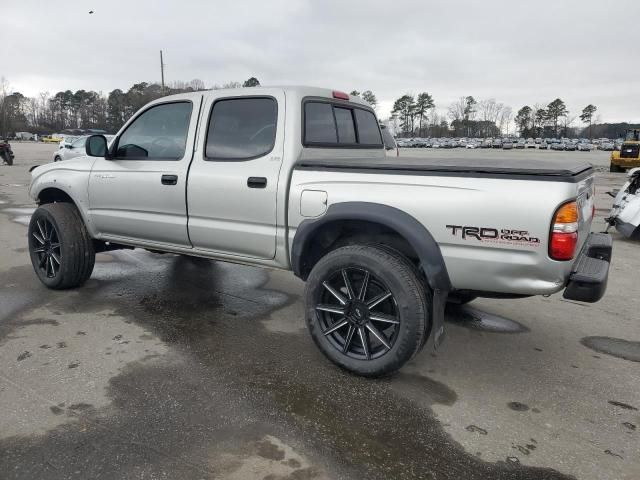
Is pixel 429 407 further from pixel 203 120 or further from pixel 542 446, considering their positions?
pixel 203 120

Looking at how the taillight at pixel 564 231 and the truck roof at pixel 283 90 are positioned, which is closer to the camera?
the taillight at pixel 564 231

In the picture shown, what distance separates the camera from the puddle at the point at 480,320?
4379 mm

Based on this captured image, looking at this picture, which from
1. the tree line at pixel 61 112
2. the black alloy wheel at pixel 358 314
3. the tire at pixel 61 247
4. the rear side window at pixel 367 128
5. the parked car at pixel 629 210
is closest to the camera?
the black alloy wheel at pixel 358 314

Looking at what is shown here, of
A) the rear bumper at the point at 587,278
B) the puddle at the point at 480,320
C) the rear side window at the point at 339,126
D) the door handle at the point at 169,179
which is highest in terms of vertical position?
the rear side window at the point at 339,126

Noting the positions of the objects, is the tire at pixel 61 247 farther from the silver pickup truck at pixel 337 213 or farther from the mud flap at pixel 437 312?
the mud flap at pixel 437 312

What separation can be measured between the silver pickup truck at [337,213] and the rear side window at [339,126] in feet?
0.06

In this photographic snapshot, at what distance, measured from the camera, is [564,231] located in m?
2.71

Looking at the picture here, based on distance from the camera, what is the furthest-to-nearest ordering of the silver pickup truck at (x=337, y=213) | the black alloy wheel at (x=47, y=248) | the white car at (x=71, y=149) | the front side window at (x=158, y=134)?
the white car at (x=71, y=149) < the black alloy wheel at (x=47, y=248) < the front side window at (x=158, y=134) < the silver pickup truck at (x=337, y=213)

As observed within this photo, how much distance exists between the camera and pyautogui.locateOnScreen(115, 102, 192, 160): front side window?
→ 4215 mm

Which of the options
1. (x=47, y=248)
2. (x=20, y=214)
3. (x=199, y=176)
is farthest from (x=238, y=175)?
(x=20, y=214)

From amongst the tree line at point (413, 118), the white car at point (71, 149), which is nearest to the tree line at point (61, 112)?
the tree line at point (413, 118)

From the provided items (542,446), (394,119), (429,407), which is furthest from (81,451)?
(394,119)

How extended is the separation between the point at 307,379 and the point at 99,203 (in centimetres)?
269

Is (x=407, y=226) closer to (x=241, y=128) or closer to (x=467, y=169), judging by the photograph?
(x=467, y=169)
